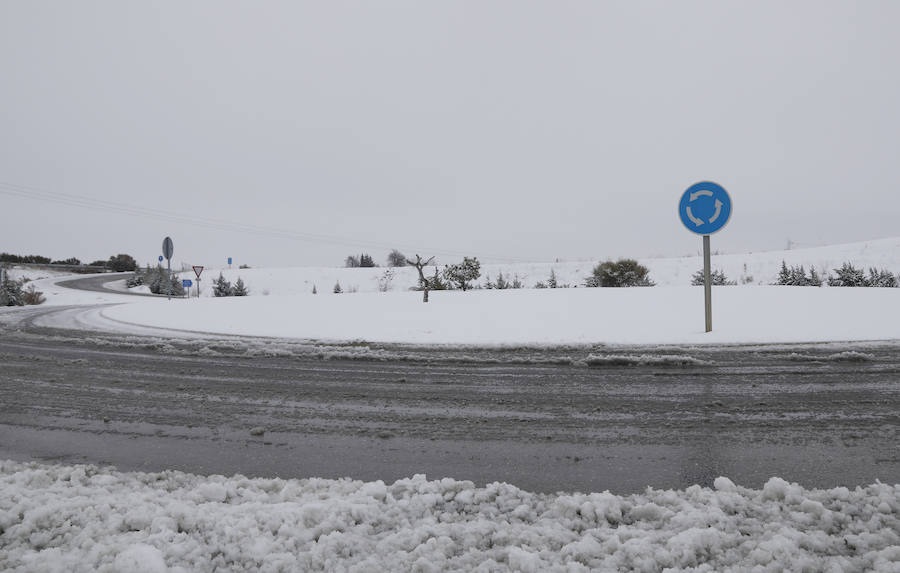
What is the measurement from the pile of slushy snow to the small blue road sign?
7649 millimetres

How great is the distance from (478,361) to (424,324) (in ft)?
18.0

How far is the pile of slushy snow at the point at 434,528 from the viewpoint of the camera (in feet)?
6.66

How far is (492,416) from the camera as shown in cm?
445

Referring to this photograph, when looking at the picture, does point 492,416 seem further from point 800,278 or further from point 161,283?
point 161,283

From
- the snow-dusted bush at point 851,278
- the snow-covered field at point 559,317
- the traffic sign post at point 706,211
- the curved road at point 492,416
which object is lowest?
the curved road at point 492,416

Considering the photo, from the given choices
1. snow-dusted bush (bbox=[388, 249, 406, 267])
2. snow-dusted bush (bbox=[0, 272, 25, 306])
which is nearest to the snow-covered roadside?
snow-dusted bush (bbox=[0, 272, 25, 306])

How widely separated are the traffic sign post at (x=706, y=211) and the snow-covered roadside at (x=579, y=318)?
1400 mm

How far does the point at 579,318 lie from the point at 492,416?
882 cm

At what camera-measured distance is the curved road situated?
326 cm

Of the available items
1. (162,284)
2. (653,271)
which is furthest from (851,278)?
(162,284)

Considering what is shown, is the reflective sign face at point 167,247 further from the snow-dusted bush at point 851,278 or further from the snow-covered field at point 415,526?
the snow-dusted bush at point 851,278

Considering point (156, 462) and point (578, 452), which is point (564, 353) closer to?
point (578, 452)

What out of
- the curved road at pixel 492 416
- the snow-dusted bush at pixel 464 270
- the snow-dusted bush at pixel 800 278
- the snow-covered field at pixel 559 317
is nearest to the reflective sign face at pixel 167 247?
the snow-covered field at pixel 559 317

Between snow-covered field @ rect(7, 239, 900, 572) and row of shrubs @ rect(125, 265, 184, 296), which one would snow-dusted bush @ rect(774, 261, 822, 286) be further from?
row of shrubs @ rect(125, 265, 184, 296)
